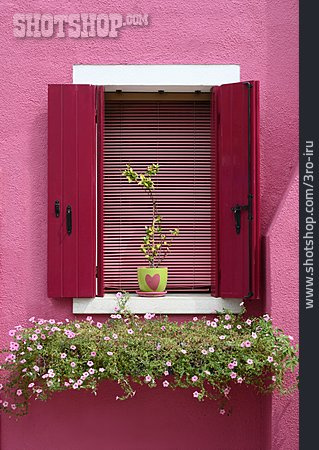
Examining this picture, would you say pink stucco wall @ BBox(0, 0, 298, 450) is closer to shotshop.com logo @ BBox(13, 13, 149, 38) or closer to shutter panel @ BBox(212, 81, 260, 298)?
shotshop.com logo @ BBox(13, 13, 149, 38)

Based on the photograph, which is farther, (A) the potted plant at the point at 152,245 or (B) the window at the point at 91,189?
(A) the potted plant at the point at 152,245

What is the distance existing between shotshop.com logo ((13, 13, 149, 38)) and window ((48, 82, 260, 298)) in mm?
458

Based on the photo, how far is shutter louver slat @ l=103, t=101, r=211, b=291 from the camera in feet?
20.5

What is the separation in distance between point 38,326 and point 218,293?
4.38 feet

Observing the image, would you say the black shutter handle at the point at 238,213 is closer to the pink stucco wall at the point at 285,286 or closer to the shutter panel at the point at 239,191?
the shutter panel at the point at 239,191

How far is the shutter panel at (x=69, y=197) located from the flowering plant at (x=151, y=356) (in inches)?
16.4

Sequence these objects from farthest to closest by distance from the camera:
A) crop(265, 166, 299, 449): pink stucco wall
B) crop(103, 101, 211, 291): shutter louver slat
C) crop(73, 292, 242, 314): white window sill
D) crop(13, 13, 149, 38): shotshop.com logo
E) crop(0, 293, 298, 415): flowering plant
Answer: crop(103, 101, 211, 291): shutter louver slat
crop(13, 13, 149, 38): shotshop.com logo
crop(73, 292, 242, 314): white window sill
crop(265, 166, 299, 449): pink stucco wall
crop(0, 293, 298, 415): flowering plant

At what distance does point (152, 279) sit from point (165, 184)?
78 centimetres

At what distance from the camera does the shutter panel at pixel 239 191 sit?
5.85m

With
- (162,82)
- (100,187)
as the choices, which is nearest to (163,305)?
(100,187)

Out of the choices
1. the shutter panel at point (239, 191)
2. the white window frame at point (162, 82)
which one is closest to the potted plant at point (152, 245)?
the white window frame at point (162, 82)

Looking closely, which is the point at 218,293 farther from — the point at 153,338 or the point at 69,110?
the point at 69,110

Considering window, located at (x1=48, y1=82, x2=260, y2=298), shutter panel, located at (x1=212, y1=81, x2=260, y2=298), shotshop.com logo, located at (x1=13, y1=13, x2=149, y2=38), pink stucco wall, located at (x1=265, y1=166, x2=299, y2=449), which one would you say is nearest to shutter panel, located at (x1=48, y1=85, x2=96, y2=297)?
window, located at (x1=48, y1=82, x2=260, y2=298)

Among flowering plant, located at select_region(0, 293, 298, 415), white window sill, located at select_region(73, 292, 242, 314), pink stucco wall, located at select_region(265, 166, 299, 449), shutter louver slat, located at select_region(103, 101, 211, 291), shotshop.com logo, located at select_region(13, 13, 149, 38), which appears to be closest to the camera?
flowering plant, located at select_region(0, 293, 298, 415)
